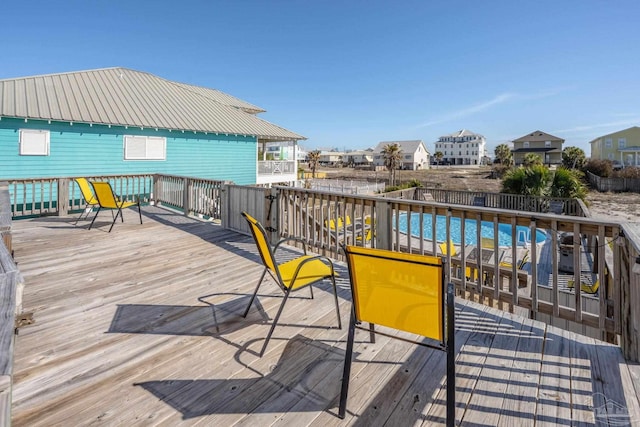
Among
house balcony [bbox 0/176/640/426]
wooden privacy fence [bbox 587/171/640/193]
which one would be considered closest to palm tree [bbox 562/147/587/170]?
wooden privacy fence [bbox 587/171/640/193]

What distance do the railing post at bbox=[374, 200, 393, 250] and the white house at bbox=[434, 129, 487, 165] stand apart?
255 feet

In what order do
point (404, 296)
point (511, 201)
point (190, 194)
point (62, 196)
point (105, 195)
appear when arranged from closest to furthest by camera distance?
point (404, 296)
point (105, 195)
point (62, 196)
point (190, 194)
point (511, 201)

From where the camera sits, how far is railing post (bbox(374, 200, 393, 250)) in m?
3.82

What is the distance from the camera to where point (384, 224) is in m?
3.87

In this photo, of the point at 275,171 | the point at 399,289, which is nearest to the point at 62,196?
the point at 399,289

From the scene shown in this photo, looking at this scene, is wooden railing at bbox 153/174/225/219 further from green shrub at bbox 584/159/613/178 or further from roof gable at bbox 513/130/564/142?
roof gable at bbox 513/130/564/142

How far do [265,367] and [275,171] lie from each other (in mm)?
16176

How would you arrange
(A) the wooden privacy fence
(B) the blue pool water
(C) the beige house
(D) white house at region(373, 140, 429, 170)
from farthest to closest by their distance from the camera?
(D) white house at region(373, 140, 429, 170) → (C) the beige house → (A) the wooden privacy fence → (B) the blue pool water

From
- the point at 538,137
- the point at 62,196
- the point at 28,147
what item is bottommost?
the point at 62,196

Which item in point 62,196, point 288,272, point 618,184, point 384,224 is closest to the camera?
point 288,272

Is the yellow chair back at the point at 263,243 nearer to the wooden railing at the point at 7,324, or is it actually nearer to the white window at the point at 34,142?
the wooden railing at the point at 7,324

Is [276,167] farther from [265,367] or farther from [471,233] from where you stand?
[265,367]

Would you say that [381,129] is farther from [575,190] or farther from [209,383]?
[209,383]

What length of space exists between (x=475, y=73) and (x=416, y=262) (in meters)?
30.1
